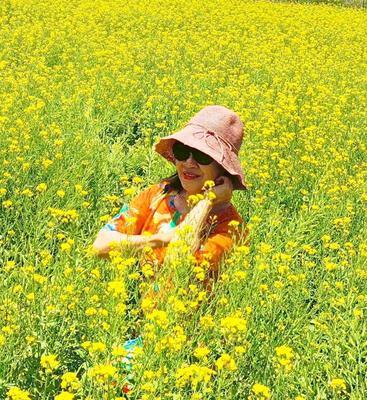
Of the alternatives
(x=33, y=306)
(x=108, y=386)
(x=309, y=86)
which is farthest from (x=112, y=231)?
(x=309, y=86)

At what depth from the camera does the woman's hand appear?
280 centimetres

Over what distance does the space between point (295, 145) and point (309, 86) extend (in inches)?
92.9

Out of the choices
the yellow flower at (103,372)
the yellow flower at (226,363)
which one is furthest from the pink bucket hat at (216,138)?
the yellow flower at (103,372)

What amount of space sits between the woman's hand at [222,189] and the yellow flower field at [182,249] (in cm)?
26

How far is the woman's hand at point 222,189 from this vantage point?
280 cm

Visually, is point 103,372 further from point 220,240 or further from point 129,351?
point 220,240

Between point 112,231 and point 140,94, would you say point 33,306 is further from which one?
point 140,94

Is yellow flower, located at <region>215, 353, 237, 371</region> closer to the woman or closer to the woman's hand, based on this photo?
the woman

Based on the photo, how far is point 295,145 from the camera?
204 inches

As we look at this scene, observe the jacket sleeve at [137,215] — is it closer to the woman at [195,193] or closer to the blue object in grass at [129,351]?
A: the woman at [195,193]

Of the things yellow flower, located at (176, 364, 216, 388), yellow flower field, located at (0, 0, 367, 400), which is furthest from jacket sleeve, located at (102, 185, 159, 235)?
yellow flower, located at (176, 364, 216, 388)

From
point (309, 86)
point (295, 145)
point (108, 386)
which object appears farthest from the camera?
point (309, 86)

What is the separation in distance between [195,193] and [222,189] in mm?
131

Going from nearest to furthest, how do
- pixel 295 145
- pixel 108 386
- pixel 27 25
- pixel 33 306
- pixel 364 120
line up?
1. pixel 108 386
2. pixel 33 306
3. pixel 295 145
4. pixel 364 120
5. pixel 27 25
